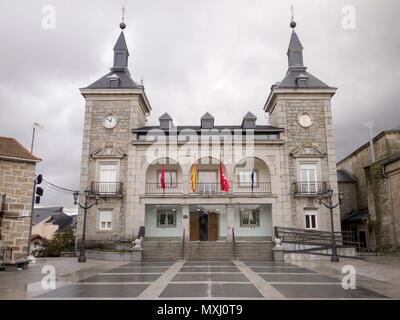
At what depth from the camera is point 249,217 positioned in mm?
25922

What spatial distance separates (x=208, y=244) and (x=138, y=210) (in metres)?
5.87

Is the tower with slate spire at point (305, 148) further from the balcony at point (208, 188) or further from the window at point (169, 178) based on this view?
the window at point (169, 178)

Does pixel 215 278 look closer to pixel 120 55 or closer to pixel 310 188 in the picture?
pixel 310 188

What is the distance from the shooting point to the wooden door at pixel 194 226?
1006 inches

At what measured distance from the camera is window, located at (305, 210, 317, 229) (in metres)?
23.4

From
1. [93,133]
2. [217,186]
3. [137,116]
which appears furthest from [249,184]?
[93,133]

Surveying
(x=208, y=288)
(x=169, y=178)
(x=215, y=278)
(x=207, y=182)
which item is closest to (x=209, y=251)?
(x=207, y=182)

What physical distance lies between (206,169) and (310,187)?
8.14 metres

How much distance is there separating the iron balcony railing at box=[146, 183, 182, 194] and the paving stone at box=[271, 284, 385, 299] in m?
16.6

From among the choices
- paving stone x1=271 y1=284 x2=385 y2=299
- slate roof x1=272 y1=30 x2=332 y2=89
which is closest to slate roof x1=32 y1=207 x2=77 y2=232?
slate roof x1=272 y1=30 x2=332 y2=89

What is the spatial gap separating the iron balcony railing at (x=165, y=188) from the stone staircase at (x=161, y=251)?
16.5 feet

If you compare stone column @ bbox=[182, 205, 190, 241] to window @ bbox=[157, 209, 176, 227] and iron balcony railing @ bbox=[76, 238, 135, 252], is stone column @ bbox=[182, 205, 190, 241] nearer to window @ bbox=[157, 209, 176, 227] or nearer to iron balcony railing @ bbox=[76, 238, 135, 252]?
window @ bbox=[157, 209, 176, 227]

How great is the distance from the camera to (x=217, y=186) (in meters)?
25.4

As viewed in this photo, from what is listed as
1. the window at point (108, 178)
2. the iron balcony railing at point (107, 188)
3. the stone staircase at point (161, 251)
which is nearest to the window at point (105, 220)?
the iron balcony railing at point (107, 188)
